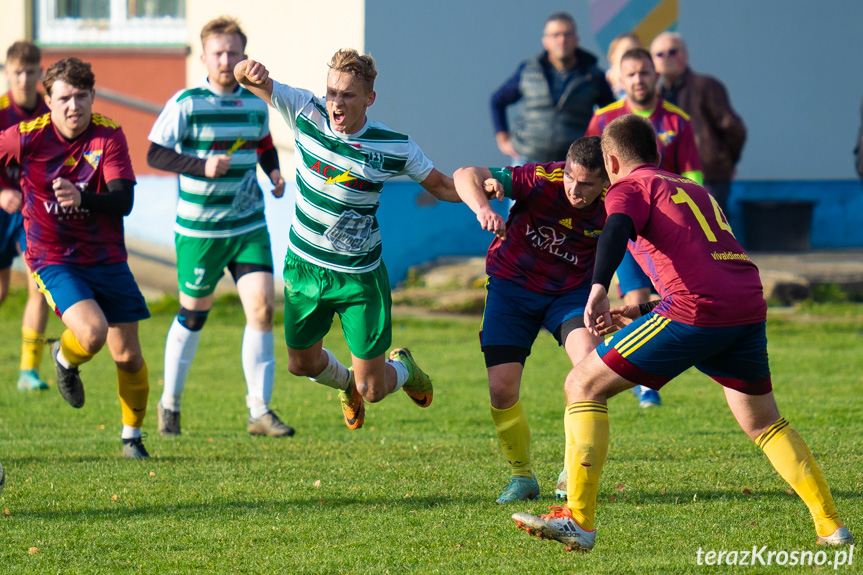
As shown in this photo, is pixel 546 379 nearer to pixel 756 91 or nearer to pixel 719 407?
pixel 719 407

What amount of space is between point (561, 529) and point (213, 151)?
13.5ft

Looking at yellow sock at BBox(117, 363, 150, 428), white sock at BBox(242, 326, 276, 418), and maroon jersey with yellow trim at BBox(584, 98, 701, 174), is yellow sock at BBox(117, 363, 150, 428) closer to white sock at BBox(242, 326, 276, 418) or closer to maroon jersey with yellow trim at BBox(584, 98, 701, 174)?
white sock at BBox(242, 326, 276, 418)

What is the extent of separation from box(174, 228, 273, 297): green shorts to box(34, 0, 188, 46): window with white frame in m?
9.32

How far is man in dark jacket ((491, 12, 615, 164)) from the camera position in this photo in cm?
965

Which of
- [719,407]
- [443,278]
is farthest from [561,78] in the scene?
[443,278]

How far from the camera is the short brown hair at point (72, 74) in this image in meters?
6.07

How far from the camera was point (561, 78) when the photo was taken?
9742mm

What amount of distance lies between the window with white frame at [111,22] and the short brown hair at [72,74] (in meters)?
9.94

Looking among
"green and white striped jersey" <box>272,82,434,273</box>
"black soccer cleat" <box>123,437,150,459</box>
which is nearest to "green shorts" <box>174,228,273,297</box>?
"black soccer cleat" <box>123,437,150,459</box>

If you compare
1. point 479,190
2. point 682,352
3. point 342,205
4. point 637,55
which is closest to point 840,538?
point 682,352

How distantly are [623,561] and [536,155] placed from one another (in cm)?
616

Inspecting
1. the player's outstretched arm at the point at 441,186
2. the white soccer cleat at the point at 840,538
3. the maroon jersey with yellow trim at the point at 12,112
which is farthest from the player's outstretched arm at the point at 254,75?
the maroon jersey with yellow trim at the point at 12,112

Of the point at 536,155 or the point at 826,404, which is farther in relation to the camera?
the point at 536,155

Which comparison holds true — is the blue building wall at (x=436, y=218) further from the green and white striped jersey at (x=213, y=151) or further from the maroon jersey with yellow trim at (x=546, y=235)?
the maroon jersey with yellow trim at (x=546, y=235)
